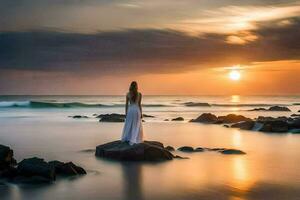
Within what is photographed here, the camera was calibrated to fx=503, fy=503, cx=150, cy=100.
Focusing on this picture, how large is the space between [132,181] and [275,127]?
663 inches

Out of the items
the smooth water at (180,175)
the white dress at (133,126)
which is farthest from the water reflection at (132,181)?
the white dress at (133,126)

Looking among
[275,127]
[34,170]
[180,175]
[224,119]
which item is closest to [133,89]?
[180,175]

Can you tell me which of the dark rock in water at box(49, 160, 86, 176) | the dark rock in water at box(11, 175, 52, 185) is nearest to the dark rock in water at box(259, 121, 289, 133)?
the dark rock in water at box(49, 160, 86, 176)

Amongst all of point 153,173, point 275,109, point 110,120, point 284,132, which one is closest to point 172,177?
point 153,173

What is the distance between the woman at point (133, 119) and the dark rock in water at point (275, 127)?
42.0 ft

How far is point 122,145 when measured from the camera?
1698cm

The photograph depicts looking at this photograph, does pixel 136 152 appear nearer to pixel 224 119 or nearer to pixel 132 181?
pixel 132 181

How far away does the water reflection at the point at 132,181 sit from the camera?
442 inches

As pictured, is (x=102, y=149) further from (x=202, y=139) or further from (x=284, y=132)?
(x=284, y=132)

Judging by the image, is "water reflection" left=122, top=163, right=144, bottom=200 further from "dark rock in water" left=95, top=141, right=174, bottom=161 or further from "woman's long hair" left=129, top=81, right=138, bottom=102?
"woman's long hair" left=129, top=81, right=138, bottom=102

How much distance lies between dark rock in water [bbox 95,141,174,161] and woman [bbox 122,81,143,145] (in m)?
0.25

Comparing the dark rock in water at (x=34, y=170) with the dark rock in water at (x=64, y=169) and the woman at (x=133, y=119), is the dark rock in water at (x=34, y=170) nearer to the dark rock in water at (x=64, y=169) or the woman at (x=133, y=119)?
the dark rock in water at (x=64, y=169)

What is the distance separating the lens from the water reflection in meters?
11.2

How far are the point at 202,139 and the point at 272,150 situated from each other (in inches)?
196
